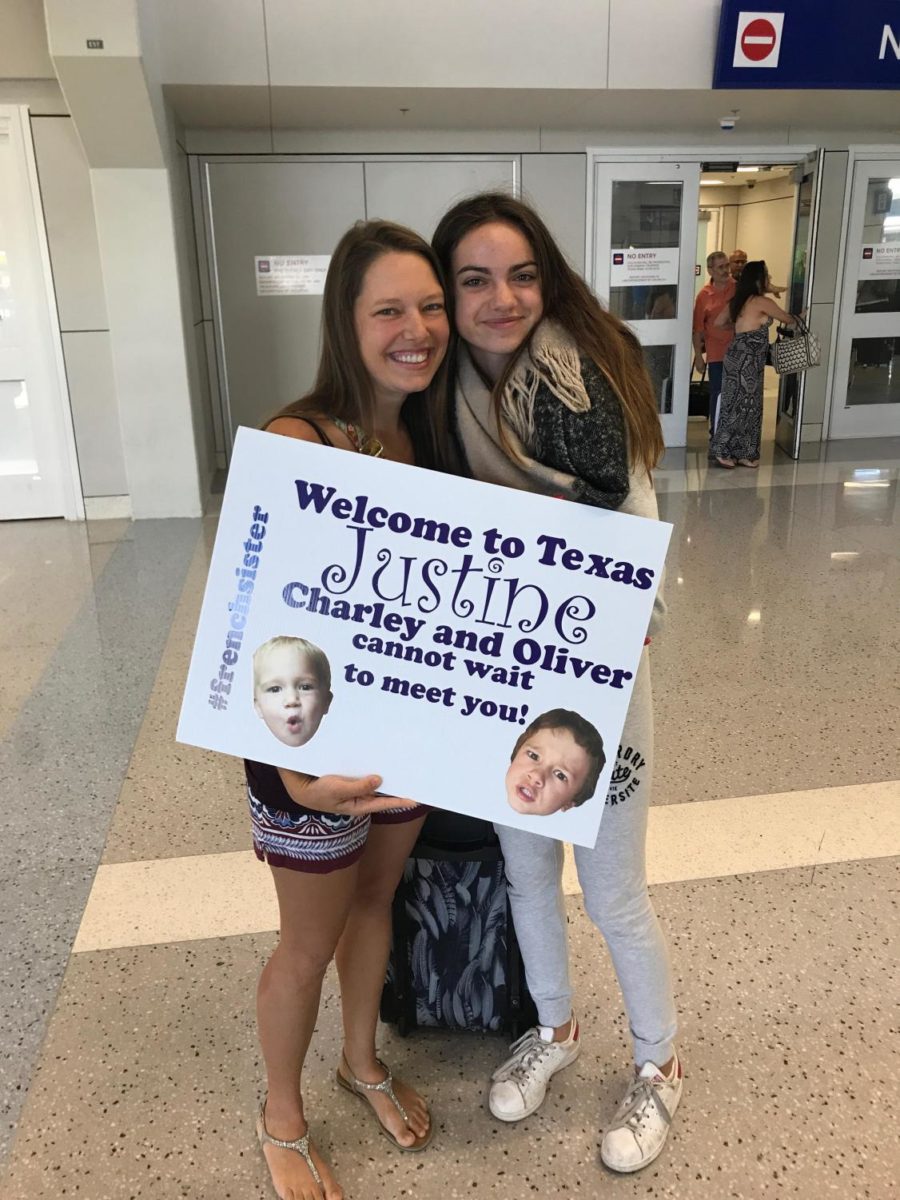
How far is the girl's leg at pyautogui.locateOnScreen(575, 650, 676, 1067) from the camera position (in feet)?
4.52

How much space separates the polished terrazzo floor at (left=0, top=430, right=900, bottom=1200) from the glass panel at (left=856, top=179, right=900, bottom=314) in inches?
202

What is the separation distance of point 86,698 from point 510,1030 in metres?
2.20

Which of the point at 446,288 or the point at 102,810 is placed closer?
the point at 446,288

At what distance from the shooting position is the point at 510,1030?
5.74 ft

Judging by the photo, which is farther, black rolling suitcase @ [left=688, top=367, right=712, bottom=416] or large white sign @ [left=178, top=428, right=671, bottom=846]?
black rolling suitcase @ [left=688, top=367, right=712, bottom=416]

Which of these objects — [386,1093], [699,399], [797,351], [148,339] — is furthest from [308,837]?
[699,399]

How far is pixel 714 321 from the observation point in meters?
7.54

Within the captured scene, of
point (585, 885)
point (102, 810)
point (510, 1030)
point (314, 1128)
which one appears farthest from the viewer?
point (102, 810)

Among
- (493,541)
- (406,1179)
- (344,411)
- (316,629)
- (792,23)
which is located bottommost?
(406,1179)

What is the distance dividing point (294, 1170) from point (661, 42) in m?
6.35

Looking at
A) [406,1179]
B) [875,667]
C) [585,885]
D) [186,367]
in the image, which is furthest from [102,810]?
[186,367]

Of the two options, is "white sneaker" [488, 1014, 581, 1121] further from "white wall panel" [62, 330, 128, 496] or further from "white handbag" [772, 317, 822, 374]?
"white handbag" [772, 317, 822, 374]

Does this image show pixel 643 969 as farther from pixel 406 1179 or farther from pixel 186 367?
pixel 186 367

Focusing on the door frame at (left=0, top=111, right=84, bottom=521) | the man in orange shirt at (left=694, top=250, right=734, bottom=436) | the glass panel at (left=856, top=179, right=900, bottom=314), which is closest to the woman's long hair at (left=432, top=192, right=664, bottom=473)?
the door frame at (left=0, top=111, right=84, bottom=521)
